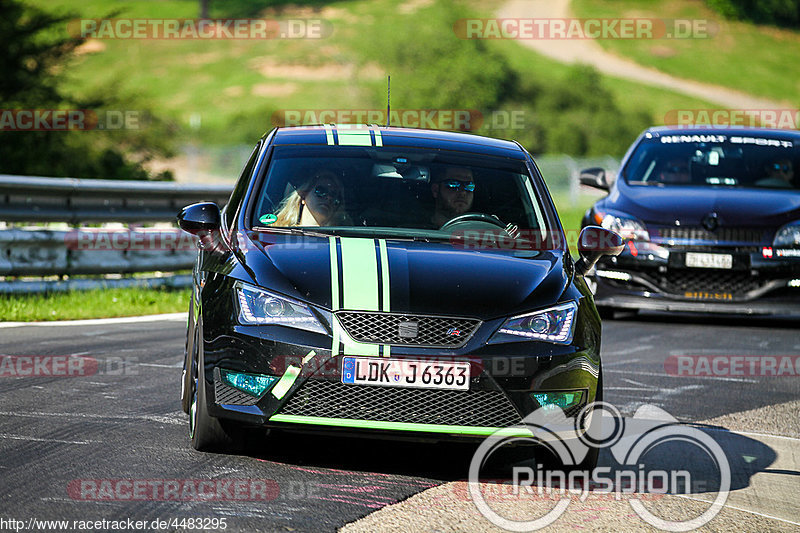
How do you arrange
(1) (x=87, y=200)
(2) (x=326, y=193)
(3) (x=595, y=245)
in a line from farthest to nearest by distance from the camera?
(1) (x=87, y=200), (3) (x=595, y=245), (2) (x=326, y=193)

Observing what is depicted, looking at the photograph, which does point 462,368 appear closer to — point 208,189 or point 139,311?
point 139,311

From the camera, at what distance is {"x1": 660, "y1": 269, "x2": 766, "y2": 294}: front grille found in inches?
454

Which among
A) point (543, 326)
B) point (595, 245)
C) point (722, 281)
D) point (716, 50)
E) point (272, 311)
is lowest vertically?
point (722, 281)

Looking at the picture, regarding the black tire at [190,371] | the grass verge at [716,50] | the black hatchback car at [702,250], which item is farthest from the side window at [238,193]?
the grass verge at [716,50]

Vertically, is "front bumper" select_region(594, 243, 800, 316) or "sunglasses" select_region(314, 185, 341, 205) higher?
"sunglasses" select_region(314, 185, 341, 205)

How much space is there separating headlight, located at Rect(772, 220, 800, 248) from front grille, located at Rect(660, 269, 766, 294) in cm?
35

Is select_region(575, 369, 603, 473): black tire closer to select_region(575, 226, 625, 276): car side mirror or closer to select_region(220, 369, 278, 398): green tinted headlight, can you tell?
select_region(575, 226, 625, 276): car side mirror

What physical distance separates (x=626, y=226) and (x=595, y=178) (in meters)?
0.98

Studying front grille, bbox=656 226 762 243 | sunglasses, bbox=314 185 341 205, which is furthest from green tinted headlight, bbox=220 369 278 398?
front grille, bbox=656 226 762 243

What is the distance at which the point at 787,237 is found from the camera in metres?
11.5

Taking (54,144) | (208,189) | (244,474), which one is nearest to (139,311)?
(208,189)

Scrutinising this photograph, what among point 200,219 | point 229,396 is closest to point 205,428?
point 229,396

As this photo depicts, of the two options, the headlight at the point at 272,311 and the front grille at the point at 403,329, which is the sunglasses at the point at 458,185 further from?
the headlight at the point at 272,311

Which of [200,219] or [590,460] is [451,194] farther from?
[590,460]
